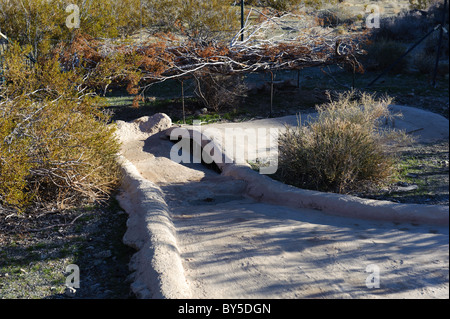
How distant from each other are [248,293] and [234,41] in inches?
304

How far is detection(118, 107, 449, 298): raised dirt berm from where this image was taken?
386cm

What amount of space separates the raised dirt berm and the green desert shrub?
1.57 feet

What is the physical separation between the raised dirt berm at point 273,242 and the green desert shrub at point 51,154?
48 cm

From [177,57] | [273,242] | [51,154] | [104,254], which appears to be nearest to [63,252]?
[104,254]

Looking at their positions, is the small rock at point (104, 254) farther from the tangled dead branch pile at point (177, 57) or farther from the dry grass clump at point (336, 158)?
the tangled dead branch pile at point (177, 57)

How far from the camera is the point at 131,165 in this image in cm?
707

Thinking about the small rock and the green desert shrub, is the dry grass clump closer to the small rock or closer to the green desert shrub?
the green desert shrub

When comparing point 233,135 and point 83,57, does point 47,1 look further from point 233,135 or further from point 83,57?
point 233,135

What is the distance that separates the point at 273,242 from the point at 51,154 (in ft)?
8.97

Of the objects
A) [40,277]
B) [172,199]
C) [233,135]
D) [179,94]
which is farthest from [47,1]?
[40,277]

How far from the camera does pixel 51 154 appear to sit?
18.5 ft

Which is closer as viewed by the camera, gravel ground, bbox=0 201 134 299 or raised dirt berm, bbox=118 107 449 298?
raised dirt berm, bbox=118 107 449 298

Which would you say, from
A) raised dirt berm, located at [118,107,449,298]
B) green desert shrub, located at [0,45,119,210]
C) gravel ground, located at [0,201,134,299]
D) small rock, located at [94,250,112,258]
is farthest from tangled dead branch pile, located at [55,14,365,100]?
small rock, located at [94,250,112,258]

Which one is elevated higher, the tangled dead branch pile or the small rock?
the tangled dead branch pile
